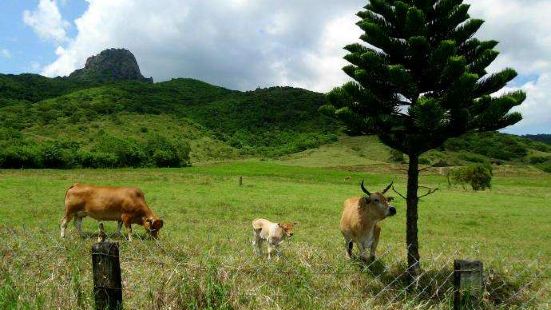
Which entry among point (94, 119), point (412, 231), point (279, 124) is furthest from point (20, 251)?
point (279, 124)

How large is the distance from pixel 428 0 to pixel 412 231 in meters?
4.78

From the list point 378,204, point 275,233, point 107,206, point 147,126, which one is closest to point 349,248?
point 378,204

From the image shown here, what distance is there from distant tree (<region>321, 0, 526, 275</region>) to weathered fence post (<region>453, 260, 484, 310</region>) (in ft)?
11.4

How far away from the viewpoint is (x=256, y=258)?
26.7 ft

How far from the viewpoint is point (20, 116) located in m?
112

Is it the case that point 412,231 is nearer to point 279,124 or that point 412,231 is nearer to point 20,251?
point 20,251

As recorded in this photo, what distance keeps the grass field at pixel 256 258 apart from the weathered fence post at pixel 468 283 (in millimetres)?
804

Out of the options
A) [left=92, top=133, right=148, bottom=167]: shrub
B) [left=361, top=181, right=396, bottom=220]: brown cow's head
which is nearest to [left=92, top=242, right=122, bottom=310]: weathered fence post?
[left=361, top=181, right=396, bottom=220]: brown cow's head

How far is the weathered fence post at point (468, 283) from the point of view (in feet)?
19.0

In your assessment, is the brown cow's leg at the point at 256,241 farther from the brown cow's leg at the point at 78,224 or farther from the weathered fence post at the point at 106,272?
the weathered fence post at the point at 106,272

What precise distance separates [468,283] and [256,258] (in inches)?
139

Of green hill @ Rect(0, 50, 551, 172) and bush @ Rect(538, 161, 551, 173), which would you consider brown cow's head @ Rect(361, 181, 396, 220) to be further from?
bush @ Rect(538, 161, 551, 173)

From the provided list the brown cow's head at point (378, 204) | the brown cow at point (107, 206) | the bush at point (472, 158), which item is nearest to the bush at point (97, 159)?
the brown cow at point (107, 206)

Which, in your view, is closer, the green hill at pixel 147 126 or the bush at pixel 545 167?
the green hill at pixel 147 126
